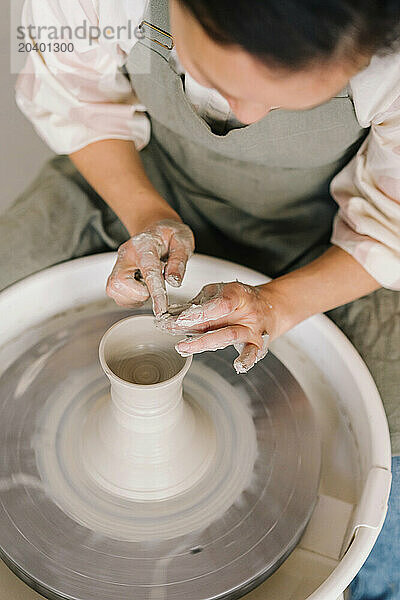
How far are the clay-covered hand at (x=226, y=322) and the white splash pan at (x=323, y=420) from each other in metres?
0.21

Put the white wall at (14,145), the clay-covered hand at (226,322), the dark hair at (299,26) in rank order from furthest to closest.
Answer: the white wall at (14,145), the clay-covered hand at (226,322), the dark hair at (299,26)

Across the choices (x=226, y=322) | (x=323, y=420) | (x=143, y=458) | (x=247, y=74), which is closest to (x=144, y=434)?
(x=143, y=458)

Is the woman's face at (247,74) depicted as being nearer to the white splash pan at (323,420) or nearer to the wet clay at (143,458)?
the wet clay at (143,458)

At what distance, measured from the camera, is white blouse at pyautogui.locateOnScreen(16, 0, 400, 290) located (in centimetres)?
117

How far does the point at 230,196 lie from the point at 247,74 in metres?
0.65

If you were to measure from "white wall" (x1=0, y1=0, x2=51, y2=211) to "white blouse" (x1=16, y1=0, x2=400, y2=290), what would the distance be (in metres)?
0.95

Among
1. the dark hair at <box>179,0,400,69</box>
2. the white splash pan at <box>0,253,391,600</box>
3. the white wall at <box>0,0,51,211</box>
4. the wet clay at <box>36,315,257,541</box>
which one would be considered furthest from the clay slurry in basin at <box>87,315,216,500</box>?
the white wall at <box>0,0,51,211</box>

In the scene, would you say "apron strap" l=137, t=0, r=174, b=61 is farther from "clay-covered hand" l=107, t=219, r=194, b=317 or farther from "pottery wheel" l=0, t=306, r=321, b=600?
"pottery wheel" l=0, t=306, r=321, b=600

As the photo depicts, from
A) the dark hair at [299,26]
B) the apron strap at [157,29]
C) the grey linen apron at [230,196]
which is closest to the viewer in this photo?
the dark hair at [299,26]

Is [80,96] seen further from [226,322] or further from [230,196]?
[226,322]

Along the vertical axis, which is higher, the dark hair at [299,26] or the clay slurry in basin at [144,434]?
the dark hair at [299,26]

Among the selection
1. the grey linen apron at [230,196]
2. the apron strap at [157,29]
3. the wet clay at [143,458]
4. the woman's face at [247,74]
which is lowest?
the wet clay at [143,458]

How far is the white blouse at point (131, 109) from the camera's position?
Result: 3.85 ft

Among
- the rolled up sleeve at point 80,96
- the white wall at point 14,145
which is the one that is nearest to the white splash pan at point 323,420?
the rolled up sleeve at point 80,96
